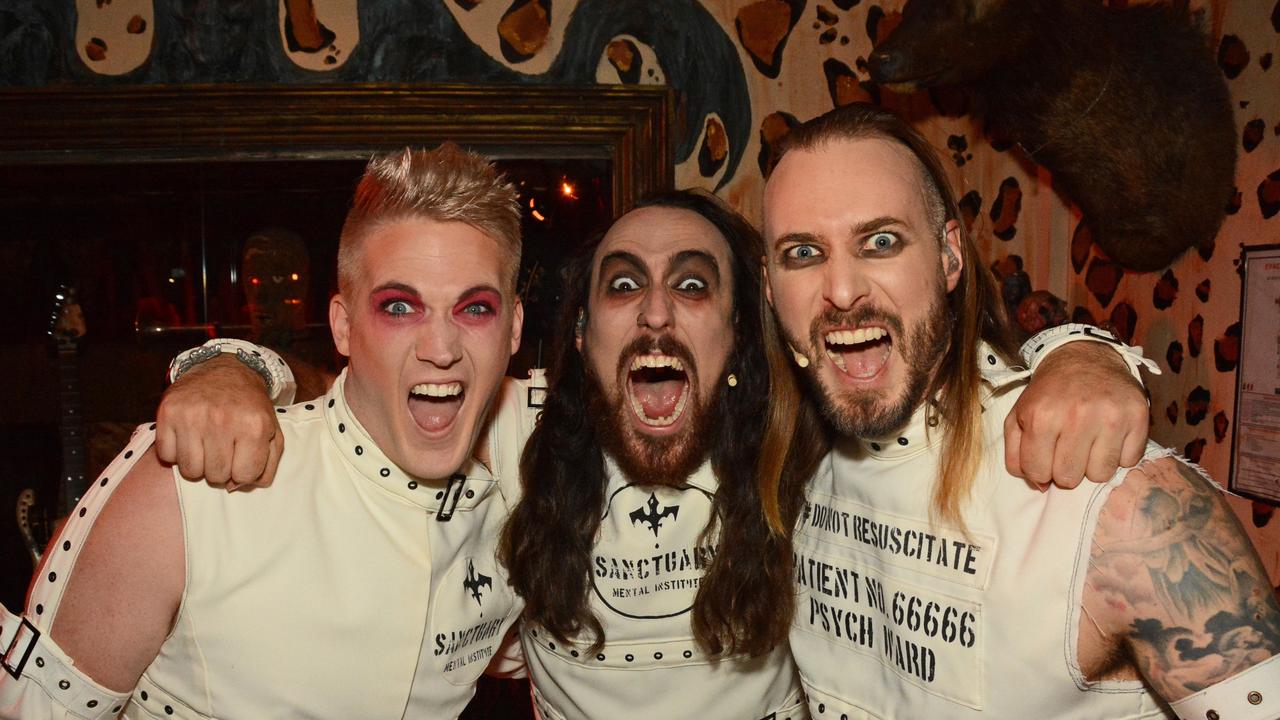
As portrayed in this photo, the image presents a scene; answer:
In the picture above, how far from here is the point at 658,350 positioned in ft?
8.61

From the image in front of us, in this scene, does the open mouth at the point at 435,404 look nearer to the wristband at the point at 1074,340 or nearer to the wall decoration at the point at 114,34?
the wristband at the point at 1074,340

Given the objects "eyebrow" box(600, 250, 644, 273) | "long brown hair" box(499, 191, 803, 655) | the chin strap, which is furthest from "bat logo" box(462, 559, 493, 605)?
the chin strap

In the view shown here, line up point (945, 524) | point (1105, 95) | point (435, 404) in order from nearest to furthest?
point (945, 524) < point (435, 404) < point (1105, 95)

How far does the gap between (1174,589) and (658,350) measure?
144 cm

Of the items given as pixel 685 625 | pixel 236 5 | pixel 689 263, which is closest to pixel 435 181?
pixel 689 263

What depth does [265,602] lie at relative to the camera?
2.01 metres

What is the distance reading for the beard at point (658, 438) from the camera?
104 inches

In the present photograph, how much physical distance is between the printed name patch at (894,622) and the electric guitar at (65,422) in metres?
3.45

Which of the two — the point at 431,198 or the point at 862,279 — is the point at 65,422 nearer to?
the point at 431,198

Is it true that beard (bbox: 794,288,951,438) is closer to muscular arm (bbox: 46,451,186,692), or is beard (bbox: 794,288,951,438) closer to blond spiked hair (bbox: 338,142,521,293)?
blond spiked hair (bbox: 338,142,521,293)

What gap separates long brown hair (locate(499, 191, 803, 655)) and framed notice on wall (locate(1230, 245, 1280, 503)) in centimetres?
156

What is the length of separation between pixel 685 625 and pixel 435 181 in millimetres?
1403

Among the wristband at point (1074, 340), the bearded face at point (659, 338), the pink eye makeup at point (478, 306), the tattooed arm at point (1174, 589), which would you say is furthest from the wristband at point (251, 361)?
the tattooed arm at point (1174, 589)

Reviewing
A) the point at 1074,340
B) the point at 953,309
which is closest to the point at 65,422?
the point at 953,309
